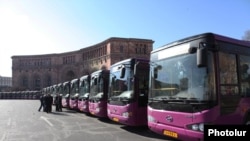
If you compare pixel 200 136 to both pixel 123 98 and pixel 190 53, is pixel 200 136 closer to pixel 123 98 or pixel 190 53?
pixel 190 53

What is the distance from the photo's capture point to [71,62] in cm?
12850

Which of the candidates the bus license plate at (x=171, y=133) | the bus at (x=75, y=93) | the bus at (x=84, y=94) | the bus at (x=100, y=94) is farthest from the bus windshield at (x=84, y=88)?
the bus license plate at (x=171, y=133)

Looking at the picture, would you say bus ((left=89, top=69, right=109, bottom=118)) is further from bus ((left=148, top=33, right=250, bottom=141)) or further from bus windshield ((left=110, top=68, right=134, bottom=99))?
bus ((left=148, top=33, right=250, bottom=141))

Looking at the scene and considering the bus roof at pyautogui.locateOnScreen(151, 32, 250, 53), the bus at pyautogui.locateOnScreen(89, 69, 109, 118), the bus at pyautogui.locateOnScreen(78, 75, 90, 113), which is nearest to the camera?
the bus roof at pyautogui.locateOnScreen(151, 32, 250, 53)

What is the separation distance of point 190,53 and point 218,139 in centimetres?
260

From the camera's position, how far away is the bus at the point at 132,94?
12133 millimetres

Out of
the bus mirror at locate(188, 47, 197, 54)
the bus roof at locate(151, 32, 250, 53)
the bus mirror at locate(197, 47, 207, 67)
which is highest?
the bus roof at locate(151, 32, 250, 53)

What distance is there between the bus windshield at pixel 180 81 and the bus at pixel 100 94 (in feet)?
23.7

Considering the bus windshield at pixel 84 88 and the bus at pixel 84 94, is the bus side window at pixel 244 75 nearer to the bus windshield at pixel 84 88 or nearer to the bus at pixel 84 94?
the bus at pixel 84 94

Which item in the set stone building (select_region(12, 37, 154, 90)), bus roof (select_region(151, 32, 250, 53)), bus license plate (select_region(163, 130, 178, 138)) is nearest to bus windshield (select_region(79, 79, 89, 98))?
bus roof (select_region(151, 32, 250, 53))

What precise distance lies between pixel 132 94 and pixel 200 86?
193 inches

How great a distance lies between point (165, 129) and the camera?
866 centimetres

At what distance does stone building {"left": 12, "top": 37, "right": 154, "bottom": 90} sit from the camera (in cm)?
10169

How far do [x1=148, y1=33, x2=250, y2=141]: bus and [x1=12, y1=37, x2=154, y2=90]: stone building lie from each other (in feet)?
299
